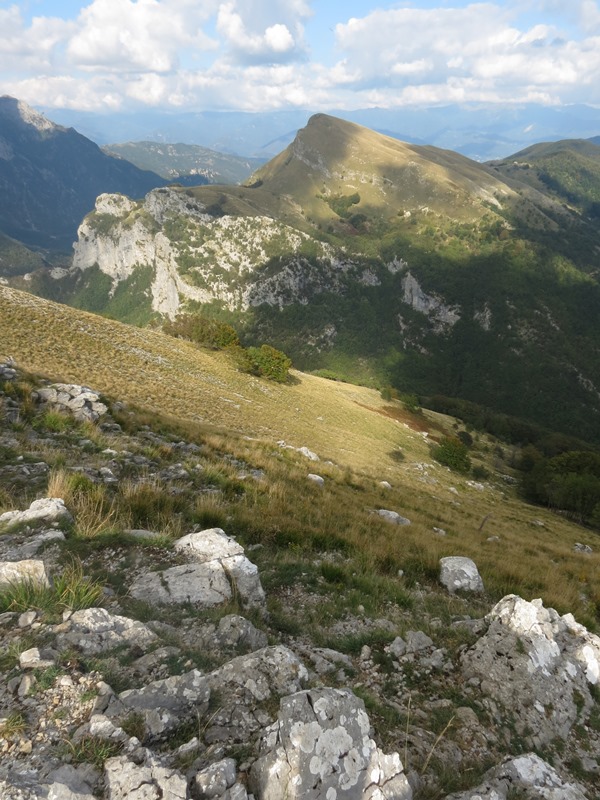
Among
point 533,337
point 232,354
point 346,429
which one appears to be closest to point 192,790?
point 346,429

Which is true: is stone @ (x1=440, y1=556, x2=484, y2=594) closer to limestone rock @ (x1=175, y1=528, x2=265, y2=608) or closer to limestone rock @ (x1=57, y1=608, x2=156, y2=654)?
limestone rock @ (x1=175, y1=528, x2=265, y2=608)

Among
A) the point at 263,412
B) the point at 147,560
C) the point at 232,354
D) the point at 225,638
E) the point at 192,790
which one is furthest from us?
the point at 232,354

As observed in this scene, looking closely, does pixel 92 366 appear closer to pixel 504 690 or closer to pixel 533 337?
pixel 504 690

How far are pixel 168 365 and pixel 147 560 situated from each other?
3192 centimetres

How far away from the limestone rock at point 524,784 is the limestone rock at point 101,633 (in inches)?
117

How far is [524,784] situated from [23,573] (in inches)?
202

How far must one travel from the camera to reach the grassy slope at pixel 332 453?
9.73 meters

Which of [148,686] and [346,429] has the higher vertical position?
[148,686]

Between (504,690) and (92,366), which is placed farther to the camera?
(92,366)

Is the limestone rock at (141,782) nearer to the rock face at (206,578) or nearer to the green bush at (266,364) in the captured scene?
the rock face at (206,578)

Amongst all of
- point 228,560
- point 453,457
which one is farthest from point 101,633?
point 453,457

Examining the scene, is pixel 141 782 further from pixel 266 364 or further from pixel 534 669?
pixel 266 364

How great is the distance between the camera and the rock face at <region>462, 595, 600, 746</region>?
4.67 meters

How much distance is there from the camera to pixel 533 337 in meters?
179
